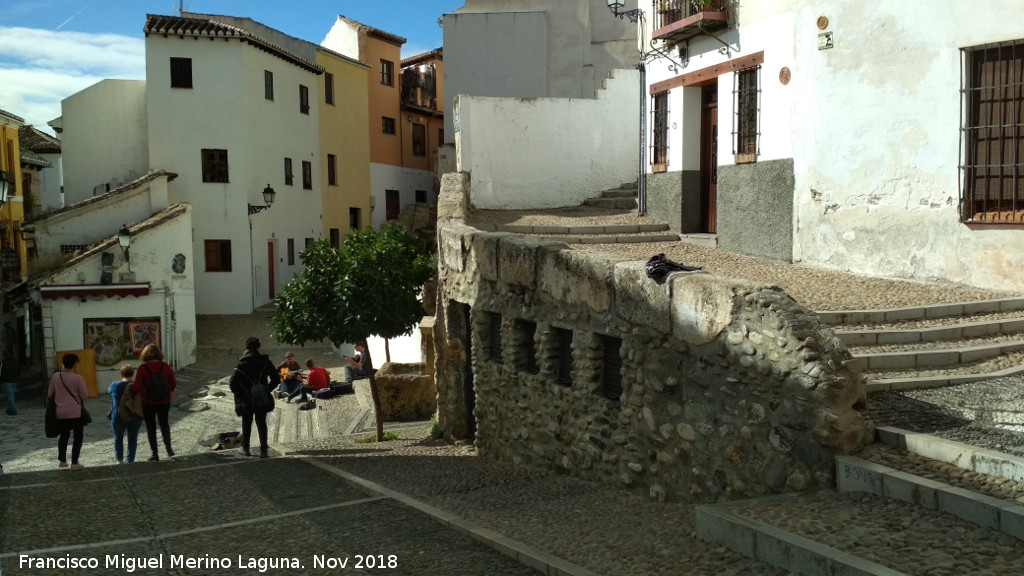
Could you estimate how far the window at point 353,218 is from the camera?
111 feet

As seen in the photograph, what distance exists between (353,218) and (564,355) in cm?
2695

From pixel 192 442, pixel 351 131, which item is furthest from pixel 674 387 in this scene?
pixel 351 131

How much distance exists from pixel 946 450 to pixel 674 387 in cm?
188

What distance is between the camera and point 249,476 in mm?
8586

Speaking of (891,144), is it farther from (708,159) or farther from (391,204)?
(391,204)

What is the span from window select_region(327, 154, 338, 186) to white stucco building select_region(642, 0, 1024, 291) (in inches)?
809

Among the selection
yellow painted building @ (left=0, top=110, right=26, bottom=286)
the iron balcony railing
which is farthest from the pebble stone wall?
yellow painted building @ (left=0, top=110, right=26, bottom=286)

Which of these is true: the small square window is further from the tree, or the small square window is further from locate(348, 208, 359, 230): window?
locate(348, 208, 359, 230): window

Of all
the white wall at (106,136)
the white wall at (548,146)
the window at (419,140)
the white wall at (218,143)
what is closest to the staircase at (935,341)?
the white wall at (548,146)

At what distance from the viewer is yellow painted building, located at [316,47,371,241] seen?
32125 millimetres

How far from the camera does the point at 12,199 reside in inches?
1036

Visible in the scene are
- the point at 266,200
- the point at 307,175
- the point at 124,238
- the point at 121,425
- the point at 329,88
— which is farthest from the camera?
the point at 329,88

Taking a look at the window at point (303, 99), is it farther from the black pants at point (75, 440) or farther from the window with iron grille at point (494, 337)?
the window with iron grille at point (494, 337)

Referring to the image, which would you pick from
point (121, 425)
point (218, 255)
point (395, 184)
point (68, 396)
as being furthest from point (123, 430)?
point (395, 184)
